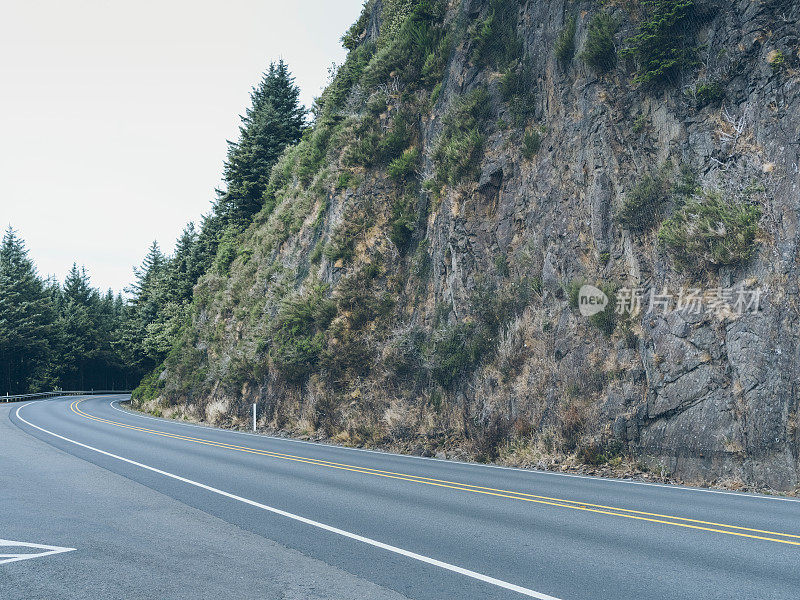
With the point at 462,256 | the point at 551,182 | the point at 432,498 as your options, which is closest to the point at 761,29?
the point at 551,182

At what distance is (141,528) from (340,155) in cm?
2325

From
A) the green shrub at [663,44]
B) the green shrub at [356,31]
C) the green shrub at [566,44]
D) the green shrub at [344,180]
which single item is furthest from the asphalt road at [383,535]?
the green shrub at [356,31]

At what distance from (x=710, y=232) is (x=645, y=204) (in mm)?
2264

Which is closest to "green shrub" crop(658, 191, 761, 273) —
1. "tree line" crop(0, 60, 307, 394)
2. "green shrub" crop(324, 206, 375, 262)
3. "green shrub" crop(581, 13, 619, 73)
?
"green shrub" crop(581, 13, 619, 73)

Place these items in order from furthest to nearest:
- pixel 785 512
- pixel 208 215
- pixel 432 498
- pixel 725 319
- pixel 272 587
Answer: pixel 208 215 → pixel 725 319 → pixel 432 498 → pixel 785 512 → pixel 272 587

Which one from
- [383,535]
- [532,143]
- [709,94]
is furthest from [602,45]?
[383,535]

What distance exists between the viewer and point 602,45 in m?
16.5

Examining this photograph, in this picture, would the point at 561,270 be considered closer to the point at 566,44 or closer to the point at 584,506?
the point at 566,44

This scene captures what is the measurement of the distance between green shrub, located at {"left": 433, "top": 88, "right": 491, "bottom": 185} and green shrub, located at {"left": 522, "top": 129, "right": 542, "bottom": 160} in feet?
6.30

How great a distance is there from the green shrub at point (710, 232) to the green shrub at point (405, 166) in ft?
39.2

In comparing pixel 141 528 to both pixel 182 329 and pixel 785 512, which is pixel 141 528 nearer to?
pixel 785 512

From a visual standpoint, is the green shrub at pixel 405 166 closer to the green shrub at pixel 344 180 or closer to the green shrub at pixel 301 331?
the green shrub at pixel 344 180

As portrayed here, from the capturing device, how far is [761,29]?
1352cm

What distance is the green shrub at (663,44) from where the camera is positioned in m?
14.7
